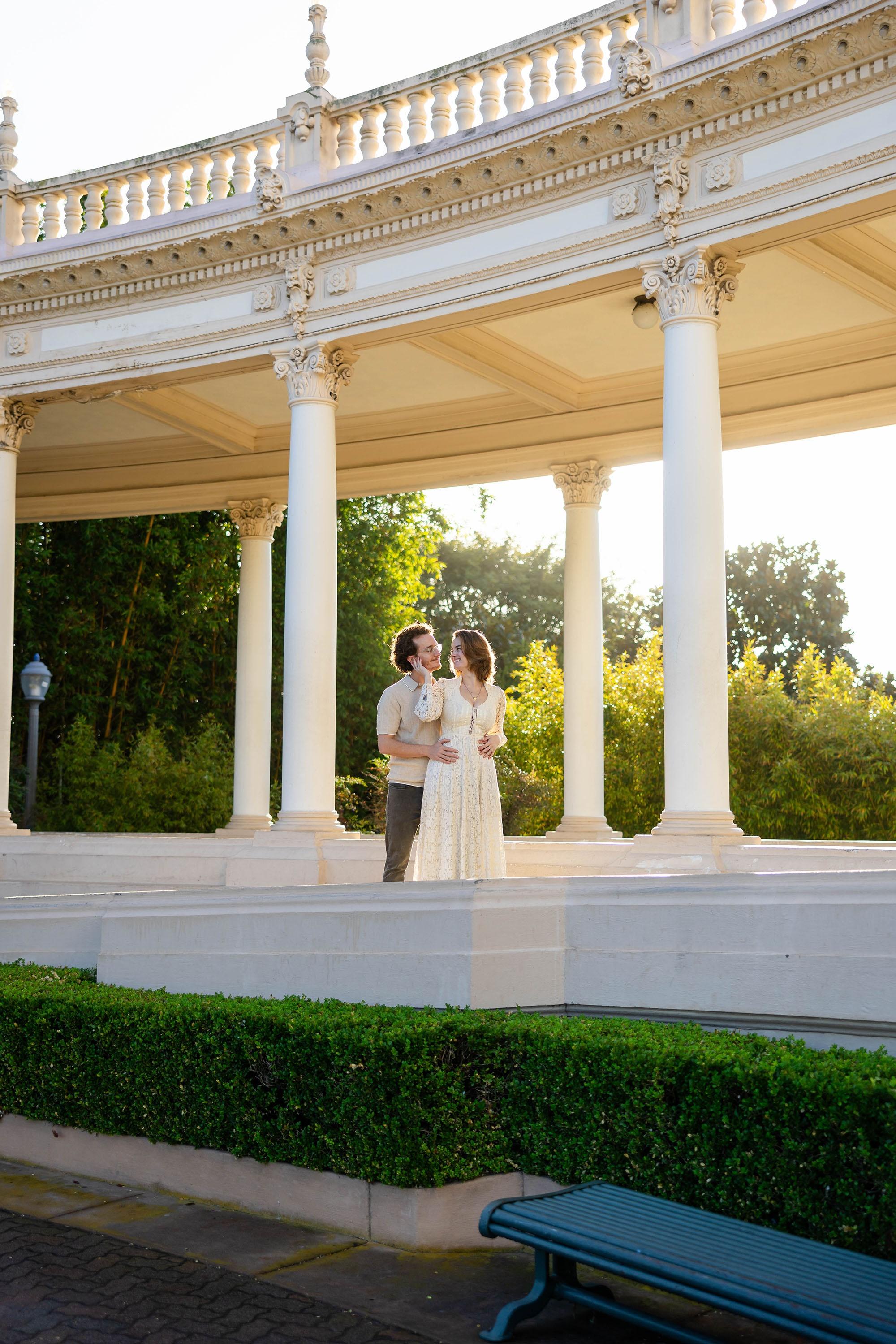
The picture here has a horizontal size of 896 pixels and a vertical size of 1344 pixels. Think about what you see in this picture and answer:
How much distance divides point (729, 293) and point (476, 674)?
662 cm

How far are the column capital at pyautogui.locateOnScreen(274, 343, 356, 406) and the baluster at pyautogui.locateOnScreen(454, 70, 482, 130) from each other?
3.49 metres

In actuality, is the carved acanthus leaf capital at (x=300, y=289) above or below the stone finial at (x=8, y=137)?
below

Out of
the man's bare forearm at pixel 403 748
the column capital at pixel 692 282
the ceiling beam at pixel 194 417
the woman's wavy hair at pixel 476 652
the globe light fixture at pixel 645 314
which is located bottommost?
the man's bare forearm at pixel 403 748

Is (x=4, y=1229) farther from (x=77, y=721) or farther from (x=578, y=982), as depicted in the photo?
(x=77, y=721)

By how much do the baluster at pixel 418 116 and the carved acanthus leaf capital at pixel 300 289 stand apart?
2.29 meters

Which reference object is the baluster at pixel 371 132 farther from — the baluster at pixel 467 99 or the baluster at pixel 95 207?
the baluster at pixel 95 207

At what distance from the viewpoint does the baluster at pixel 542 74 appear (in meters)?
17.1

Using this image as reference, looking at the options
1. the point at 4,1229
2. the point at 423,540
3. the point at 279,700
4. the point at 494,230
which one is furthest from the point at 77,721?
the point at 4,1229

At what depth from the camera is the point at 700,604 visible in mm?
15320

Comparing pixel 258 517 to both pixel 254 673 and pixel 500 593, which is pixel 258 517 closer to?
pixel 254 673

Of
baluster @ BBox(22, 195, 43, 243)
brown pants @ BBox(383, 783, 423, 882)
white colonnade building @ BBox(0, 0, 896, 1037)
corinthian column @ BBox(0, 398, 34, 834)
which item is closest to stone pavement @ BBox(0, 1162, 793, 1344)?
brown pants @ BBox(383, 783, 423, 882)

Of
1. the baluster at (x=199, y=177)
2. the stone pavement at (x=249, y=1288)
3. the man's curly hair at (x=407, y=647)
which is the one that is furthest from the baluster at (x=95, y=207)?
the stone pavement at (x=249, y=1288)

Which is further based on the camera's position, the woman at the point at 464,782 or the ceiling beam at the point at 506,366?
the ceiling beam at the point at 506,366

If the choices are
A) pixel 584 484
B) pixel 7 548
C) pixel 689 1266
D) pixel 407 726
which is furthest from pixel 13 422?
pixel 689 1266
